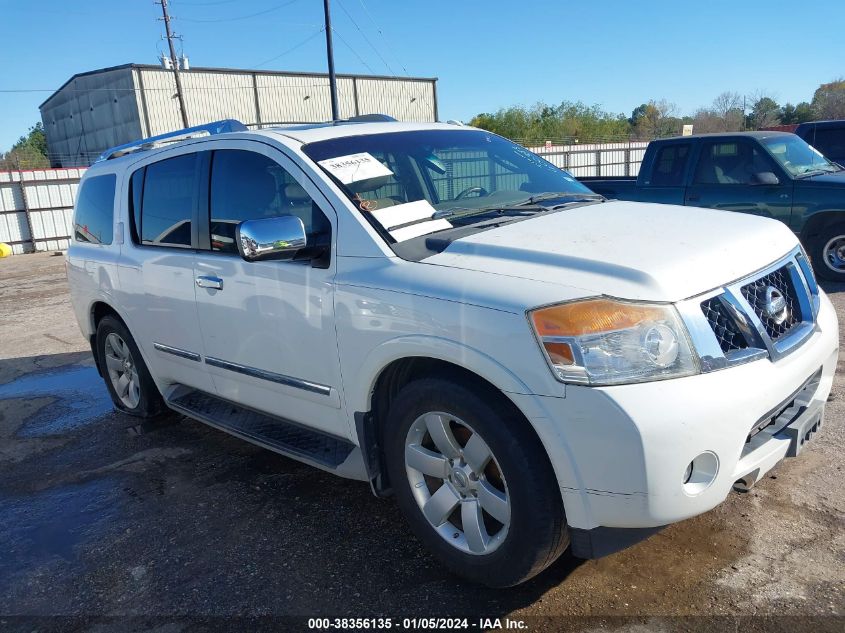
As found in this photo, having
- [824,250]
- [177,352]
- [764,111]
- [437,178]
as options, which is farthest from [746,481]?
[764,111]

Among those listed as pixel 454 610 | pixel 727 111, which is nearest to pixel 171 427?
pixel 454 610

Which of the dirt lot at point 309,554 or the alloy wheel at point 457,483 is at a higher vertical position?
the alloy wheel at point 457,483

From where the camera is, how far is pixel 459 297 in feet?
8.21

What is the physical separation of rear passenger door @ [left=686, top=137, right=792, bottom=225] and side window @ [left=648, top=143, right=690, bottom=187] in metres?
0.18

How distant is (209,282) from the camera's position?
3676 mm

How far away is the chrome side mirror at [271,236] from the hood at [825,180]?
23.5 ft

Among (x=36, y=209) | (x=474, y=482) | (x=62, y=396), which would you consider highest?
(x=36, y=209)

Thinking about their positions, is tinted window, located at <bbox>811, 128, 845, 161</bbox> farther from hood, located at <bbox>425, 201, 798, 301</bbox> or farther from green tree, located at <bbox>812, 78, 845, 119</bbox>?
green tree, located at <bbox>812, 78, 845, 119</bbox>

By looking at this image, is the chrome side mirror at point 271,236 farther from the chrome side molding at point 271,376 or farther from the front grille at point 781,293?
the front grille at point 781,293

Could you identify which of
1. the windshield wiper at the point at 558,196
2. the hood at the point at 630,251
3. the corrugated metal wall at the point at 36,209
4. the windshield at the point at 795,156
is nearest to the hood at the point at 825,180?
the windshield at the point at 795,156

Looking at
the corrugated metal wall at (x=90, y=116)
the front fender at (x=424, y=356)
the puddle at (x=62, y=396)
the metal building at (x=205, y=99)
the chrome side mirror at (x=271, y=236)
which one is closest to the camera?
the front fender at (x=424, y=356)

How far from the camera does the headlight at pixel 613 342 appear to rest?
2238 mm

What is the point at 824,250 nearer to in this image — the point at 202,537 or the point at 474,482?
the point at 474,482

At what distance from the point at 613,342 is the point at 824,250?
7326mm
